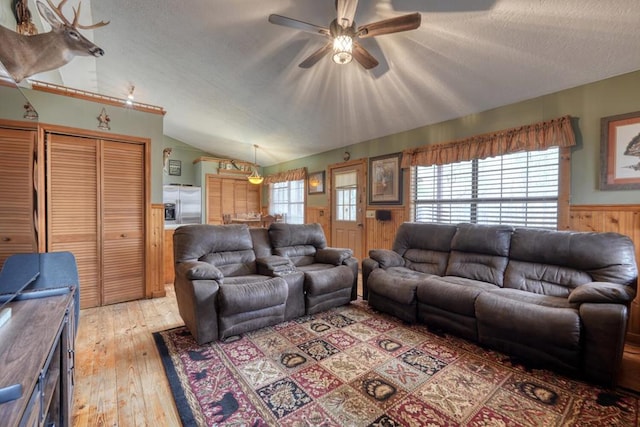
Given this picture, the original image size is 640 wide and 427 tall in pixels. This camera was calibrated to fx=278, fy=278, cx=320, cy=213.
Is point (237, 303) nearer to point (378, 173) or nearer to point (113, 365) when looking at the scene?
point (113, 365)

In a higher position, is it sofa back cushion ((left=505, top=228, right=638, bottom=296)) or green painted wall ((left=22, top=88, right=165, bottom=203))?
green painted wall ((left=22, top=88, right=165, bottom=203))

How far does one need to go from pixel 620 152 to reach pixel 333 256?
2970mm

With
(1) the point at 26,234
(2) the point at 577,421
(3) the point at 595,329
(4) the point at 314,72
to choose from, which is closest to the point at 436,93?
(4) the point at 314,72

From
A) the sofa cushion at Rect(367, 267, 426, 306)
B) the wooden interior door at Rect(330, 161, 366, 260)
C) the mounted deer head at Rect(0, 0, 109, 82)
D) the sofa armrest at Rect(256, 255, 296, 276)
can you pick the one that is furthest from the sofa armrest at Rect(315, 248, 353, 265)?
the mounted deer head at Rect(0, 0, 109, 82)

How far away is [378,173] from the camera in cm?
480

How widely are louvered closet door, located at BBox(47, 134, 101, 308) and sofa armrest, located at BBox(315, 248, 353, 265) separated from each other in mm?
2693

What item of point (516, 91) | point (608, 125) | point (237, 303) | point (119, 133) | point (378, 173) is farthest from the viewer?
point (378, 173)

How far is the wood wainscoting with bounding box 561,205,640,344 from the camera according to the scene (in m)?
2.51

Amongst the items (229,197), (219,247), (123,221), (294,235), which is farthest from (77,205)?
(229,197)

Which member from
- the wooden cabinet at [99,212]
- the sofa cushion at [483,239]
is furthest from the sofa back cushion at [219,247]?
the sofa cushion at [483,239]

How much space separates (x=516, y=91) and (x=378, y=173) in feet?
7.19

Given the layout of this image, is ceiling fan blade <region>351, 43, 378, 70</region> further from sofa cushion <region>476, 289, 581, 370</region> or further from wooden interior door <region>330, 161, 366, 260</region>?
wooden interior door <region>330, 161, 366, 260</region>

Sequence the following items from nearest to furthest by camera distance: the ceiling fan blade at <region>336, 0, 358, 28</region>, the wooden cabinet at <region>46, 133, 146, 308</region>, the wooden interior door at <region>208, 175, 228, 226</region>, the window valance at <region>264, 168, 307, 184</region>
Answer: the ceiling fan blade at <region>336, 0, 358, 28</region> → the wooden cabinet at <region>46, 133, 146, 308</region> → the window valance at <region>264, 168, 307, 184</region> → the wooden interior door at <region>208, 175, 228, 226</region>

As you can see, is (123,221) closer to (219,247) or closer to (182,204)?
(219,247)
